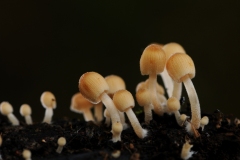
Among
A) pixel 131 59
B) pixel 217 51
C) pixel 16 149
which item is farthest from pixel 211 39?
pixel 16 149

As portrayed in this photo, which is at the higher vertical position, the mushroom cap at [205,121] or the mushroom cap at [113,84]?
the mushroom cap at [113,84]

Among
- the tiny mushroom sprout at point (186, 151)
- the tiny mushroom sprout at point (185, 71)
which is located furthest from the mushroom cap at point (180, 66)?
the tiny mushroom sprout at point (186, 151)

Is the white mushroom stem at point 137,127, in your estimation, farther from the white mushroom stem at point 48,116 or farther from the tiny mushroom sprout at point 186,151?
the white mushroom stem at point 48,116

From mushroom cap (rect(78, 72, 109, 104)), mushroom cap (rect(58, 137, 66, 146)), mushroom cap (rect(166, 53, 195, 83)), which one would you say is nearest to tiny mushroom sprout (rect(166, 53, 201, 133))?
mushroom cap (rect(166, 53, 195, 83))

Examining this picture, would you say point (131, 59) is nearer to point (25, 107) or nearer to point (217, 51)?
point (217, 51)

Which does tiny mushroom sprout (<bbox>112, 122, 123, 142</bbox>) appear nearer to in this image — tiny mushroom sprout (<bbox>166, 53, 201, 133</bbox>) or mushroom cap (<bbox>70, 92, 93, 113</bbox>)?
tiny mushroom sprout (<bbox>166, 53, 201, 133</bbox>)

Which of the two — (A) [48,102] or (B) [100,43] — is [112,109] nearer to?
(A) [48,102]

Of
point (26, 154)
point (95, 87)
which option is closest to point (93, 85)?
point (95, 87)
